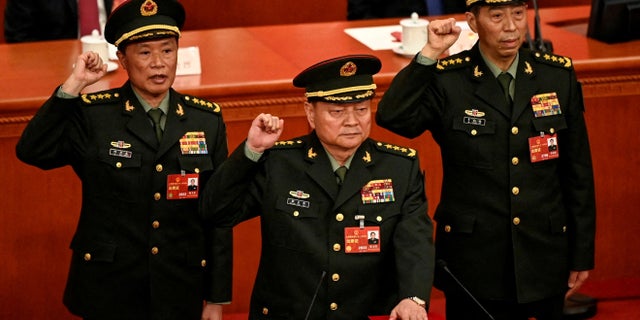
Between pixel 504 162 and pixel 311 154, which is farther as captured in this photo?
pixel 504 162

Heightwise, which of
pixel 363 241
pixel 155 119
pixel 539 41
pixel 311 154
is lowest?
pixel 363 241

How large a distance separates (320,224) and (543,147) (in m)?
0.77

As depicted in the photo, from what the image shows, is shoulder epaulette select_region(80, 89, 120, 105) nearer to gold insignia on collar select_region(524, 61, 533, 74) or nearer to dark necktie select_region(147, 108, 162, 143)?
dark necktie select_region(147, 108, 162, 143)

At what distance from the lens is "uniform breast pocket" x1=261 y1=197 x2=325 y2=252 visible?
3270 mm

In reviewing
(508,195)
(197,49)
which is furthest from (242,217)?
(197,49)

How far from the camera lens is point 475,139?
11.9 ft

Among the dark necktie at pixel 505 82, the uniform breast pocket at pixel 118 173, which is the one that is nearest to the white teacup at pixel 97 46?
the uniform breast pocket at pixel 118 173

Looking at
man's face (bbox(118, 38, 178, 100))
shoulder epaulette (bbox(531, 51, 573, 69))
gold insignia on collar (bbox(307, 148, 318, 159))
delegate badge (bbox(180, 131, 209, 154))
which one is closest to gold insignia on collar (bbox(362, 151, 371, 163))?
gold insignia on collar (bbox(307, 148, 318, 159))

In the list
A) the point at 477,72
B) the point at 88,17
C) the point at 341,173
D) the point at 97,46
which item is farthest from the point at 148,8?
the point at 88,17

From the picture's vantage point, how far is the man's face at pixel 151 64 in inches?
135

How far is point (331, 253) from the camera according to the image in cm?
326

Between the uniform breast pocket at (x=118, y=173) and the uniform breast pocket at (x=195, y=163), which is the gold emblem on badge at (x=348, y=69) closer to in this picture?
the uniform breast pocket at (x=195, y=163)

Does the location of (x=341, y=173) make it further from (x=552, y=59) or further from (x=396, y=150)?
(x=552, y=59)

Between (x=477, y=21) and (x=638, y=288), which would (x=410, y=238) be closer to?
(x=477, y=21)
